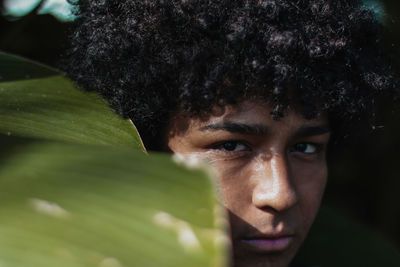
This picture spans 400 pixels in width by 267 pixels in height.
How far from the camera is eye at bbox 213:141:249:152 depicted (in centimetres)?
98

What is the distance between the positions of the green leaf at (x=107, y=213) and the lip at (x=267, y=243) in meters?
0.52

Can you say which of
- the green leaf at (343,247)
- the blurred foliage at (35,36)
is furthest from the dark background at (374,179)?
the blurred foliage at (35,36)

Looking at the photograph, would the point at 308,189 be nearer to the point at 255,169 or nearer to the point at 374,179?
the point at 255,169

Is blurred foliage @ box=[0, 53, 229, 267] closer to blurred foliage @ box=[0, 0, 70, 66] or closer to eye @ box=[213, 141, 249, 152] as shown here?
eye @ box=[213, 141, 249, 152]

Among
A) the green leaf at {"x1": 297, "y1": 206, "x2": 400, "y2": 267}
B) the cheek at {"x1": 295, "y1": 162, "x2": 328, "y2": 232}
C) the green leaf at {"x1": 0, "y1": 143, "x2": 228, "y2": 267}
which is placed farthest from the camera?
the green leaf at {"x1": 297, "y1": 206, "x2": 400, "y2": 267}

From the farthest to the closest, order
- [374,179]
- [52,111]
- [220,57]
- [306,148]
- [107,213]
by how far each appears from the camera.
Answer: [374,179]
[306,148]
[220,57]
[52,111]
[107,213]

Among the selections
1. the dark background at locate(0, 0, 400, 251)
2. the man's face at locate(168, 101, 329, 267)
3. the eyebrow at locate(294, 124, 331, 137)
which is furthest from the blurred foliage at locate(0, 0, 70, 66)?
the dark background at locate(0, 0, 400, 251)

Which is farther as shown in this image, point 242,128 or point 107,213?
point 242,128

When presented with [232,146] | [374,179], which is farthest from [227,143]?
[374,179]

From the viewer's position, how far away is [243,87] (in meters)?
0.95

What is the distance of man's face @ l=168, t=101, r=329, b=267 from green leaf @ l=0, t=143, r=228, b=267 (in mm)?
463

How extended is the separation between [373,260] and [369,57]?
1.79 feet

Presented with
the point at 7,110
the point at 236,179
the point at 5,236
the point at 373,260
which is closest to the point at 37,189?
the point at 5,236

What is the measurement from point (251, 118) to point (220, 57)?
113mm
